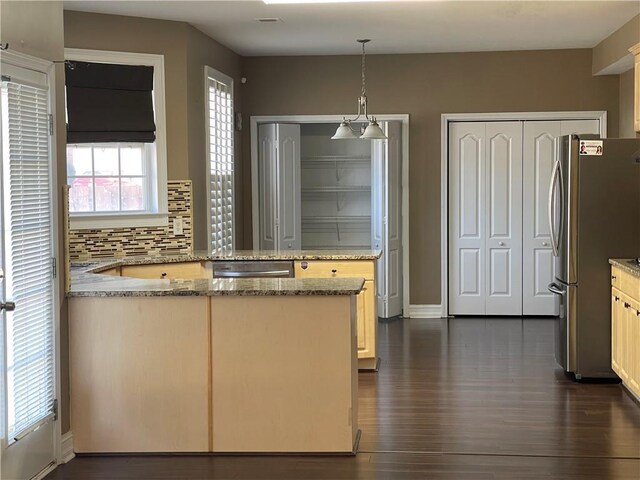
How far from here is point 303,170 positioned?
403 inches

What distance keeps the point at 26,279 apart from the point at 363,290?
2978mm

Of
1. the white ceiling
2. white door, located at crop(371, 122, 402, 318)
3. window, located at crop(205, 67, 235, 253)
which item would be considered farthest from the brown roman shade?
white door, located at crop(371, 122, 402, 318)

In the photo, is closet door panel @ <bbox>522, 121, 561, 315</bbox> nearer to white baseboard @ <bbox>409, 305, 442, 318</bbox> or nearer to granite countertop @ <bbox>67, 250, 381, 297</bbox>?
white baseboard @ <bbox>409, 305, 442, 318</bbox>

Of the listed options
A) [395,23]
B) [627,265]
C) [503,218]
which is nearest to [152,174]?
[395,23]

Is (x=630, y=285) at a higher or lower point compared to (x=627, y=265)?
lower

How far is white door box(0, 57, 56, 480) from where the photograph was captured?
153 inches

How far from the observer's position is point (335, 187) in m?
10.2

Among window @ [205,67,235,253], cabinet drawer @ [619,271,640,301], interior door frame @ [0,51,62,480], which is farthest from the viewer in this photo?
window @ [205,67,235,253]

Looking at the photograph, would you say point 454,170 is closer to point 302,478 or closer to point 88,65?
point 88,65

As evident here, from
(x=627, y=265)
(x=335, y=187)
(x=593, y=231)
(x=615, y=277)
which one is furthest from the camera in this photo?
(x=335, y=187)

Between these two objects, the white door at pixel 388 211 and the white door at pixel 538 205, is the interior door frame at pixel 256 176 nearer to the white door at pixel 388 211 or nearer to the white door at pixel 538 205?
the white door at pixel 388 211

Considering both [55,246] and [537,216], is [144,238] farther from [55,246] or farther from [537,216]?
[537,216]

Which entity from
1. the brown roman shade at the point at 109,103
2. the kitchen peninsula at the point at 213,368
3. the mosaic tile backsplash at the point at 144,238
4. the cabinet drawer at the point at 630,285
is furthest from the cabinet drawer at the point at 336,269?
the kitchen peninsula at the point at 213,368

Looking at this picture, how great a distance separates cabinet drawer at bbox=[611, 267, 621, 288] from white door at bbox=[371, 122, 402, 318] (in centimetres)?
313
